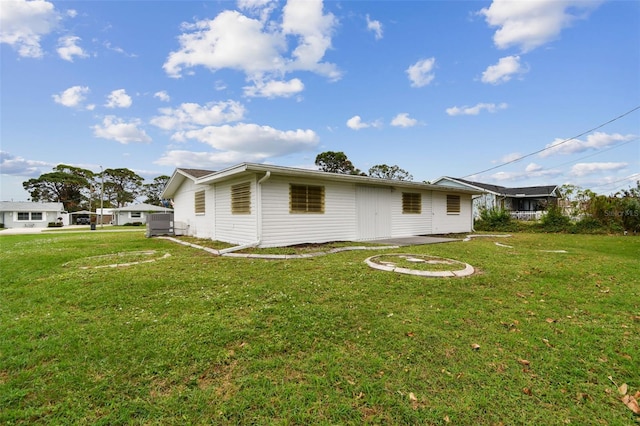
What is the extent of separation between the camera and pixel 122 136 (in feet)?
70.1

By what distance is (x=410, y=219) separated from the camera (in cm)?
1219

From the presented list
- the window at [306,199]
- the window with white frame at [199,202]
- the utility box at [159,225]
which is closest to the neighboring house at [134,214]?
the utility box at [159,225]

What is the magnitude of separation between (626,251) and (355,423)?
35.4ft

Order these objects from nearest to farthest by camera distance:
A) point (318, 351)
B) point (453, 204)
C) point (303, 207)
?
point (318, 351) < point (303, 207) < point (453, 204)

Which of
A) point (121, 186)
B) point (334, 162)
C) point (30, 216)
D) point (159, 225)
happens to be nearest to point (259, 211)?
point (159, 225)

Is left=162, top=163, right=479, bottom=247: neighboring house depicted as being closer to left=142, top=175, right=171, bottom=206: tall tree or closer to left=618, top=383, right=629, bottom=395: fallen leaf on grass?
left=618, top=383, right=629, bottom=395: fallen leaf on grass

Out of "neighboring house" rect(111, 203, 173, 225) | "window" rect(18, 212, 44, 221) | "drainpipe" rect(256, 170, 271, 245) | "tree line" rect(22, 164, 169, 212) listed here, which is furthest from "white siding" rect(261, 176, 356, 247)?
"tree line" rect(22, 164, 169, 212)

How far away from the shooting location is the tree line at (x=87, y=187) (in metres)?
41.7

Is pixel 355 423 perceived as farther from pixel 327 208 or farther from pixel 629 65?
→ pixel 629 65

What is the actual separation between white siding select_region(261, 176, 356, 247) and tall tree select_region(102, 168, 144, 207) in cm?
4733

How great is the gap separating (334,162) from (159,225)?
2290cm

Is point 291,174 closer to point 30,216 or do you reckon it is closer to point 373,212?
point 373,212

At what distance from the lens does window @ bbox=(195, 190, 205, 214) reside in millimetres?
12259

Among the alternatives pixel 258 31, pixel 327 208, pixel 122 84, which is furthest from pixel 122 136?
pixel 327 208
